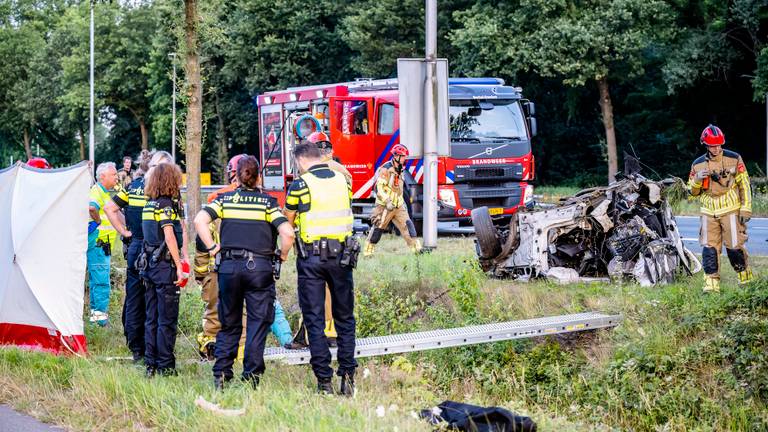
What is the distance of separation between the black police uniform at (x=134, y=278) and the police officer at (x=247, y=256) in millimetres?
1409

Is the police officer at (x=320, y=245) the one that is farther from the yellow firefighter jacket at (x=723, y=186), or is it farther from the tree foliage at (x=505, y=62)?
the tree foliage at (x=505, y=62)

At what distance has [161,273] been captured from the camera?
8.16 metres

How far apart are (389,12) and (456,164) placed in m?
22.7

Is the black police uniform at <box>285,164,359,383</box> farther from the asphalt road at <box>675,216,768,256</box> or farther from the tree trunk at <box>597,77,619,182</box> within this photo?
the tree trunk at <box>597,77,619,182</box>

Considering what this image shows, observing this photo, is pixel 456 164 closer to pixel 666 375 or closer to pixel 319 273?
pixel 666 375

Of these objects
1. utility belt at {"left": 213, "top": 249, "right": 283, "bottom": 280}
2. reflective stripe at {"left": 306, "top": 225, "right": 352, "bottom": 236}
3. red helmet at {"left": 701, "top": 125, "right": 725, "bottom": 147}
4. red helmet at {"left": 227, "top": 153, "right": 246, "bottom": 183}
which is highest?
red helmet at {"left": 701, "top": 125, "right": 725, "bottom": 147}

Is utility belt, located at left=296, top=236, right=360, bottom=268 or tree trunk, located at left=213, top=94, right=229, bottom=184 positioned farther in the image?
tree trunk, located at left=213, top=94, right=229, bottom=184

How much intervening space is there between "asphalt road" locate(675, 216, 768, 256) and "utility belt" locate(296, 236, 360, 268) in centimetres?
618

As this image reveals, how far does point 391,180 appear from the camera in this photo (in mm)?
14266

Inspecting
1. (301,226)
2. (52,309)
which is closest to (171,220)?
(301,226)

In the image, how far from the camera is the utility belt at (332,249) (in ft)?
24.3

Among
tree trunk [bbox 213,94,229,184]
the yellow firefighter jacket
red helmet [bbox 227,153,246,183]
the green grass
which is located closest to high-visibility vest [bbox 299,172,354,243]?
red helmet [bbox 227,153,246,183]

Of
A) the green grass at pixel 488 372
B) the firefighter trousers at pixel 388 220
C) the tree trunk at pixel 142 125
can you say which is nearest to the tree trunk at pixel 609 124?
the firefighter trousers at pixel 388 220

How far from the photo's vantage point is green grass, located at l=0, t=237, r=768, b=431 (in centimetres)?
673
